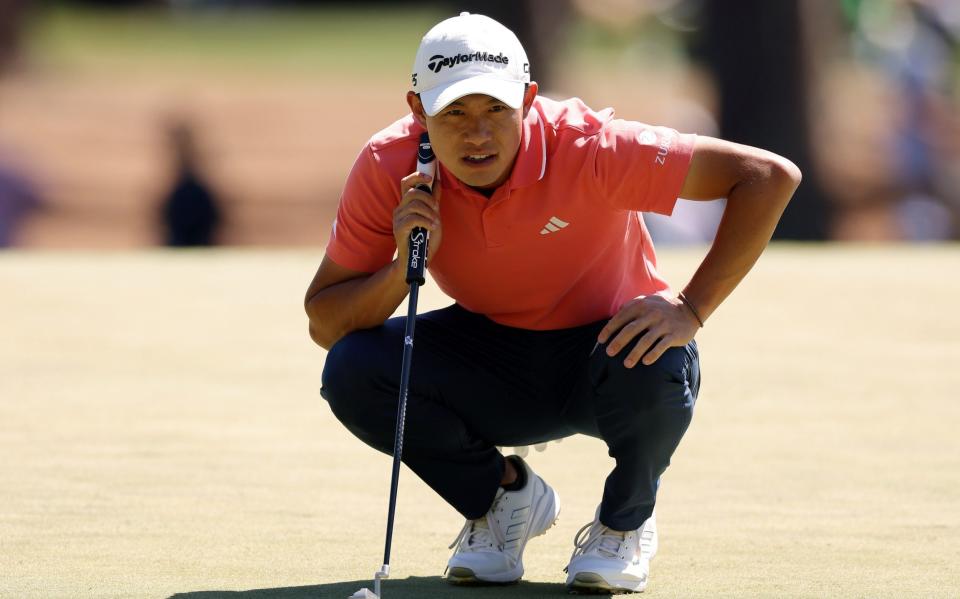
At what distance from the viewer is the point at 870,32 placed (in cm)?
2447

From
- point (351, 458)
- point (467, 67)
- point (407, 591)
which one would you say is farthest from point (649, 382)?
point (351, 458)

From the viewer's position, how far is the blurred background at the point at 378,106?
57.1 feet

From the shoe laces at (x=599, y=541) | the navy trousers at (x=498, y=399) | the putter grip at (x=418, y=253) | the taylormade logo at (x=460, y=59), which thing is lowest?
the shoe laces at (x=599, y=541)

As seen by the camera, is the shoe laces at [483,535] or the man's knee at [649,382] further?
the shoe laces at [483,535]

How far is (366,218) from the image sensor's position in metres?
4.08

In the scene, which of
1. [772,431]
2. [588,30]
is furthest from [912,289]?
[588,30]

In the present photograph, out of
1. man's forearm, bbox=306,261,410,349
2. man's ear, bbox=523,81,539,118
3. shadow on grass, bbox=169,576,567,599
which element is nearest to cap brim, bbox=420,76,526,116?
man's ear, bbox=523,81,539,118

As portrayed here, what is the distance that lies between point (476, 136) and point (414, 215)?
0.23 m

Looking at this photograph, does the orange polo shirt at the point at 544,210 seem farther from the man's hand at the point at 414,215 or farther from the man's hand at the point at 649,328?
the man's hand at the point at 649,328

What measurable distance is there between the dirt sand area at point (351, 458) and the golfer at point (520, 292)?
0.68 feet

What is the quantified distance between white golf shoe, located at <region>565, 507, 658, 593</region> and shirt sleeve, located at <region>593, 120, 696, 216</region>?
0.74 metres

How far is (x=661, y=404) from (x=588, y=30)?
30.1m

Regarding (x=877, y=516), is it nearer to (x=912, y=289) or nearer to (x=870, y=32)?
(x=912, y=289)

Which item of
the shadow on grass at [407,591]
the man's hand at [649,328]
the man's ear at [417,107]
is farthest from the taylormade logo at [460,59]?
the shadow on grass at [407,591]
